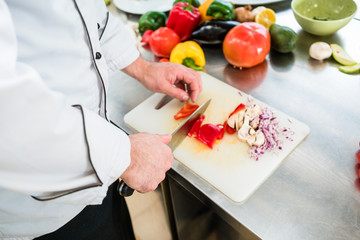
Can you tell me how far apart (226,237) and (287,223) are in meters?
0.36

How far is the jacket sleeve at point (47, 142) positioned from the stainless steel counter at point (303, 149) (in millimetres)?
279

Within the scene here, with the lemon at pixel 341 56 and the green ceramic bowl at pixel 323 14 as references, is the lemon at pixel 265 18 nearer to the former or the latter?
the green ceramic bowl at pixel 323 14

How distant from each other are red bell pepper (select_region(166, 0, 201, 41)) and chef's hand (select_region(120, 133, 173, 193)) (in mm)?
622

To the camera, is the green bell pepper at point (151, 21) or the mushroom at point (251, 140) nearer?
the mushroom at point (251, 140)

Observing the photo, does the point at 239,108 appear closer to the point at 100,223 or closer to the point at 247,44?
the point at 247,44

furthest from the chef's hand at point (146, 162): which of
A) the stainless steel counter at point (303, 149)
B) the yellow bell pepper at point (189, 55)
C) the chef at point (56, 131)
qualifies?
the yellow bell pepper at point (189, 55)

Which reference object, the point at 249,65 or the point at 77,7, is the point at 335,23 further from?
the point at 77,7

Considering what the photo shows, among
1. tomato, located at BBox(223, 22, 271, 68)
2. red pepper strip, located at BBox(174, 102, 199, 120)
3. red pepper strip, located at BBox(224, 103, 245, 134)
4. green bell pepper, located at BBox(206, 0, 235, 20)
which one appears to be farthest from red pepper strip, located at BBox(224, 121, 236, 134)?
green bell pepper, located at BBox(206, 0, 235, 20)

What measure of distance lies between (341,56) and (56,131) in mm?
1019

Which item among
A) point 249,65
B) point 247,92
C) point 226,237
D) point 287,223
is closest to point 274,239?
point 287,223

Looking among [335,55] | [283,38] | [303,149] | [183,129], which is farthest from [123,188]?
[335,55]

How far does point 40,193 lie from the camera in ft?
2.01

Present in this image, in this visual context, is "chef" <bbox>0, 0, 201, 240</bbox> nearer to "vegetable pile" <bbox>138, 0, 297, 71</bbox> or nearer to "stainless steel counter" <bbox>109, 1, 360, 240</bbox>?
"stainless steel counter" <bbox>109, 1, 360, 240</bbox>

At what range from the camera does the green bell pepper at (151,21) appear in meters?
1.28
